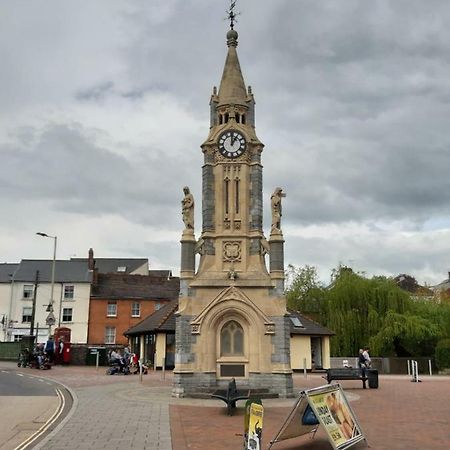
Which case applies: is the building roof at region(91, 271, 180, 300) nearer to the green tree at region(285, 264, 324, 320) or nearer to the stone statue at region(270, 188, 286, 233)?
the green tree at region(285, 264, 324, 320)

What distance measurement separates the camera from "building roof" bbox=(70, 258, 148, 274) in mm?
71500

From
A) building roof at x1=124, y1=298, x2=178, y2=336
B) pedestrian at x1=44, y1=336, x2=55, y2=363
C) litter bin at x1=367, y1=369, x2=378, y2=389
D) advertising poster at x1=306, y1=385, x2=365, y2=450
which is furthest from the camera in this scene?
building roof at x1=124, y1=298, x2=178, y2=336

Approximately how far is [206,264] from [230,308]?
7.18 feet

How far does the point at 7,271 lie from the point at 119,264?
1476cm

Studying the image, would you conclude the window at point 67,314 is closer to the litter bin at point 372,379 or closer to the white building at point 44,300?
the white building at point 44,300

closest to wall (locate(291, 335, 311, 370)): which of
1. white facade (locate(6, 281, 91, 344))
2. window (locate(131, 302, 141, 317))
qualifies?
window (locate(131, 302, 141, 317))

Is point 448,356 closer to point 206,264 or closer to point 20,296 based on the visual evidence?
point 206,264

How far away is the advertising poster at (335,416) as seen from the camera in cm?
1014

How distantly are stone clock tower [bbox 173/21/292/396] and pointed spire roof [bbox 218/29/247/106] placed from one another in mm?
63

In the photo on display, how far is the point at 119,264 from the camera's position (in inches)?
2847

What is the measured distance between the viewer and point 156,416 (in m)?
15.2

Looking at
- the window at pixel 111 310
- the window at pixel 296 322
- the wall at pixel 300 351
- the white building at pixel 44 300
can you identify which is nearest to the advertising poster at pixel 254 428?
the wall at pixel 300 351

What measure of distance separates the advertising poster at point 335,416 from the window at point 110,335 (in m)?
48.7

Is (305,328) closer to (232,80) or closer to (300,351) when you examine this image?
(300,351)
